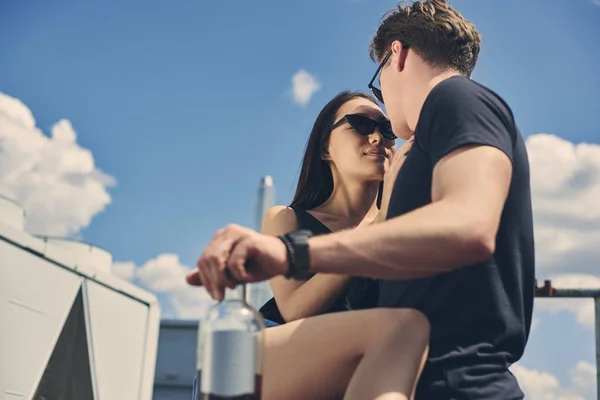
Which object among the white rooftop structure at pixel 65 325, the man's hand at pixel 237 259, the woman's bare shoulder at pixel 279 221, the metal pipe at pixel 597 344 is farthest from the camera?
the white rooftop structure at pixel 65 325

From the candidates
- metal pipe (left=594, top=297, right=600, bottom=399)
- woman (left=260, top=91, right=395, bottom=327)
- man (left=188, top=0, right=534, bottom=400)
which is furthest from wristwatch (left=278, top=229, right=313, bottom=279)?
metal pipe (left=594, top=297, right=600, bottom=399)

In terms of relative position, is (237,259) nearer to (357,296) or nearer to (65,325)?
(357,296)

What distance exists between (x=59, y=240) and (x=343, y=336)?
2007cm

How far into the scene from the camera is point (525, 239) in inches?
87.1

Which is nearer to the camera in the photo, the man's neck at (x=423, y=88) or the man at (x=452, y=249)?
the man at (x=452, y=249)

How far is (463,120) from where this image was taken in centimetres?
197

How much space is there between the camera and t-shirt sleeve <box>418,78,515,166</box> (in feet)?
6.36

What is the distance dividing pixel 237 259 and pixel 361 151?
172 cm

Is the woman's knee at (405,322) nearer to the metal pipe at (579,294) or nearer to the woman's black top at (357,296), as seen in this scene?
the woman's black top at (357,296)

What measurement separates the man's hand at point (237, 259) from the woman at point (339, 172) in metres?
1.05

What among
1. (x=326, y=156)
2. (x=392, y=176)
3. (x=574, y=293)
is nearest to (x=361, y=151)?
(x=326, y=156)

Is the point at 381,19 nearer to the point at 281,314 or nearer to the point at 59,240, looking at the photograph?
the point at 281,314

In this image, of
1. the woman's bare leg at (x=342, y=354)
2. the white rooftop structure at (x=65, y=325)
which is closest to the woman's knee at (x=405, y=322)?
the woman's bare leg at (x=342, y=354)

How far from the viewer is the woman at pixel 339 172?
10.2 ft
